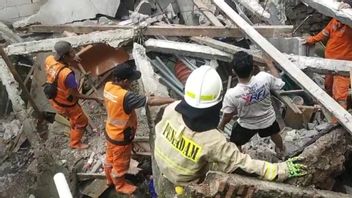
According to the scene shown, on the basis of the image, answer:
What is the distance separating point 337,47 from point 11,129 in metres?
5.18

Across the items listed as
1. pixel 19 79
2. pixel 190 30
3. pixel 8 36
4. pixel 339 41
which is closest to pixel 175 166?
pixel 190 30

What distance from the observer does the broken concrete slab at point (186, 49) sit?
622cm

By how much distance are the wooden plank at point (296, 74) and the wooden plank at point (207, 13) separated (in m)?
0.29

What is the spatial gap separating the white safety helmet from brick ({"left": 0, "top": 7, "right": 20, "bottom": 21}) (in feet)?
19.7

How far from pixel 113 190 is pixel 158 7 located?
11.4 ft

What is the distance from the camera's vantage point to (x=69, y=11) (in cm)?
815

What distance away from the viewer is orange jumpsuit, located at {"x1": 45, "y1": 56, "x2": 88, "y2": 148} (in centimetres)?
597

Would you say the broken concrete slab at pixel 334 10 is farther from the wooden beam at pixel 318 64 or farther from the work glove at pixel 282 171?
the work glove at pixel 282 171

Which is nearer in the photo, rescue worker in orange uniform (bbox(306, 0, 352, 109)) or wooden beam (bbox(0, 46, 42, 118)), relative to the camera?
rescue worker in orange uniform (bbox(306, 0, 352, 109))

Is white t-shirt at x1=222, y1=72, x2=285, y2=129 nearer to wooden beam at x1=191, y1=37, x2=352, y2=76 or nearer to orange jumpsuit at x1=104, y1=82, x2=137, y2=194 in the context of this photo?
wooden beam at x1=191, y1=37, x2=352, y2=76

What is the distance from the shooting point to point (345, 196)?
3.45 metres

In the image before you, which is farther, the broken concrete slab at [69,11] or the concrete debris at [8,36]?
the broken concrete slab at [69,11]

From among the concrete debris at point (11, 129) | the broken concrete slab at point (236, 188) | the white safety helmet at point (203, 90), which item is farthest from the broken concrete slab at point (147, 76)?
the concrete debris at point (11, 129)

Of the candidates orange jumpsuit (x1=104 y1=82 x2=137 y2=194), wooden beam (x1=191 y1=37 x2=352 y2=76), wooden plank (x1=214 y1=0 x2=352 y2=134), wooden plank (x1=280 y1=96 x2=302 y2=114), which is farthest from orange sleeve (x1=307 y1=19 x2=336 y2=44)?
orange jumpsuit (x1=104 y1=82 x2=137 y2=194)
